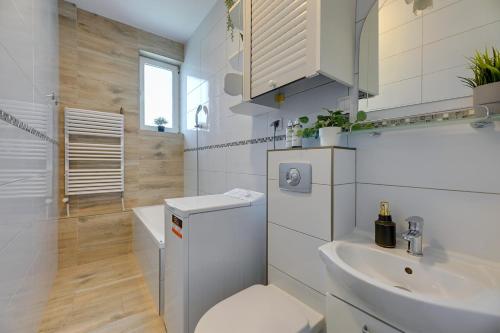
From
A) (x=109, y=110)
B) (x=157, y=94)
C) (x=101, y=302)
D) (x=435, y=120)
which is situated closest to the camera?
(x=435, y=120)

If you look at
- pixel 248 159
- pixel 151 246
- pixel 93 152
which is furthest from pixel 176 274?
pixel 93 152

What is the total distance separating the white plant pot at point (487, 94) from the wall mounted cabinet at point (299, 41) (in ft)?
1.49

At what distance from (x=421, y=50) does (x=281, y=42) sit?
23.1 inches

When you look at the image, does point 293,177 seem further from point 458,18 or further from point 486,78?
point 458,18

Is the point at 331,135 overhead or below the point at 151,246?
overhead

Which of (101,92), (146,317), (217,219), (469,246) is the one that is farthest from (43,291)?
(469,246)

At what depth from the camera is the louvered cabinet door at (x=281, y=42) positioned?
919 millimetres

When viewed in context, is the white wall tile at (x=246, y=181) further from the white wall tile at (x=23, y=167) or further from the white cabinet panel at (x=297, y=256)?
the white wall tile at (x=23, y=167)

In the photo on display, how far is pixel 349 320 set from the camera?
2.39ft

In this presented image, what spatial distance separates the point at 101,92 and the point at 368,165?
2.90 m

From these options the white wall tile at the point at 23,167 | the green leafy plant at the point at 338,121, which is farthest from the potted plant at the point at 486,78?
the white wall tile at the point at 23,167

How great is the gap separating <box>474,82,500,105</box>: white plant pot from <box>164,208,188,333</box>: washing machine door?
49.7 inches

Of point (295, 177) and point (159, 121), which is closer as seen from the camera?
point (295, 177)

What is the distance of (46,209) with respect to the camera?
1.63 m
